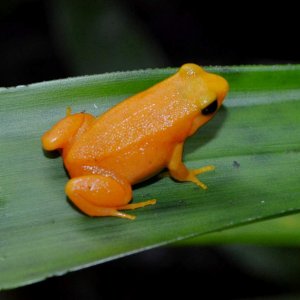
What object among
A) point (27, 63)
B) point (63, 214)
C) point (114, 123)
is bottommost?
point (27, 63)

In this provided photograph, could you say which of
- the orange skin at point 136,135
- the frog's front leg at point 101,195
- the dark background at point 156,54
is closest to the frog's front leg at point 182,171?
the orange skin at point 136,135

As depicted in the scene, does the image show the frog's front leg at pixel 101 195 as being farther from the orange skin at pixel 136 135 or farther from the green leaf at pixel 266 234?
the green leaf at pixel 266 234

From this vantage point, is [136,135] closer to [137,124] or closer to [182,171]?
[137,124]

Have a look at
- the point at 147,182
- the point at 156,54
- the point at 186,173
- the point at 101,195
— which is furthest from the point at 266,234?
the point at 156,54

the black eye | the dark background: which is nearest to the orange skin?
the black eye

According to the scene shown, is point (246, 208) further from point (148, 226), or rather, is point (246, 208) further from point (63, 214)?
point (63, 214)

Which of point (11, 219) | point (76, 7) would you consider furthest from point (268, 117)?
point (76, 7)
